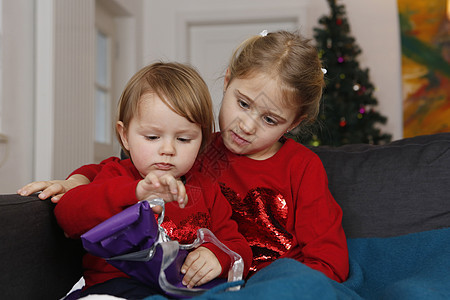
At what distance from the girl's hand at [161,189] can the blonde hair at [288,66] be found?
1.72ft

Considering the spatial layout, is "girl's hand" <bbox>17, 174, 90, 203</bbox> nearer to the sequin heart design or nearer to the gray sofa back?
the sequin heart design

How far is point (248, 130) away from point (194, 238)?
13.5 inches

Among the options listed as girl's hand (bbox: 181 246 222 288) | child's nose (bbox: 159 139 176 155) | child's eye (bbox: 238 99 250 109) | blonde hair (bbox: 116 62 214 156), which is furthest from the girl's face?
girl's hand (bbox: 181 246 222 288)

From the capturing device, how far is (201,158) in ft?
4.68

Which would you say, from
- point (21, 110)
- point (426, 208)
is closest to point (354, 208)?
point (426, 208)

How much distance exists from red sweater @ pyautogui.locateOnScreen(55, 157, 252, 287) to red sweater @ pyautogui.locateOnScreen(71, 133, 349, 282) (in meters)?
0.09

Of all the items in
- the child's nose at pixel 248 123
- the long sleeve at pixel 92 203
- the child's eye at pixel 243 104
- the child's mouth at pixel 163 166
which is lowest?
the long sleeve at pixel 92 203

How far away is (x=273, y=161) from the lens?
4.91ft

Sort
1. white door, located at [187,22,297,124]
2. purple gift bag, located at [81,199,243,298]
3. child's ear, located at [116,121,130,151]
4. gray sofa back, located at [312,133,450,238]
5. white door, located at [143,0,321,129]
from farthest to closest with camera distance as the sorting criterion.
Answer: white door, located at [187,22,297,124], white door, located at [143,0,321,129], gray sofa back, located at [312,133,450,238], child's ear, located at [116,121,130,151], purple gift bag, located at [81,199,243,298]

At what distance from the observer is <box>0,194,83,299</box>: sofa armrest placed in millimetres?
1000

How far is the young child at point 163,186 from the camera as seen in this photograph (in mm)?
1079

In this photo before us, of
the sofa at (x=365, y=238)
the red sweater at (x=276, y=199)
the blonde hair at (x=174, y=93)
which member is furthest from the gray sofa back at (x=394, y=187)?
the blonde hair at (x=174, y=93)

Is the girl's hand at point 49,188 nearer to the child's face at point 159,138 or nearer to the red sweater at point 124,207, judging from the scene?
the red sweater at point 124,207

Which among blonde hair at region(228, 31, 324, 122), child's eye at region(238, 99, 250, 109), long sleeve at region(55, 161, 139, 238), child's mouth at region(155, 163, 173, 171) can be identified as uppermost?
blonde hair at region(228, 31, 324, 122)
